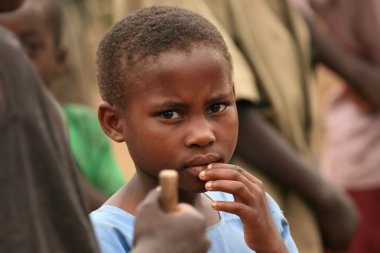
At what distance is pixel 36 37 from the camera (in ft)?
16.0

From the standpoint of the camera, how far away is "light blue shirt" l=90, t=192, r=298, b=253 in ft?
9.58

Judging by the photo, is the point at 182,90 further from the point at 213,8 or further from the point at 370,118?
the point at 370,118

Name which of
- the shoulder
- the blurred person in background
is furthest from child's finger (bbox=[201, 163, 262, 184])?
the blurred person in background

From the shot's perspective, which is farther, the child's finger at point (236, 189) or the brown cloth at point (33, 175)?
the child's finger at point (236, 189)

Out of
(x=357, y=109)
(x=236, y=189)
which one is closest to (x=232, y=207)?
(x=236, y=189)

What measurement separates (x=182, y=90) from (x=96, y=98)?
567 centimetres

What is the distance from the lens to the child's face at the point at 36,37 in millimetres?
4742

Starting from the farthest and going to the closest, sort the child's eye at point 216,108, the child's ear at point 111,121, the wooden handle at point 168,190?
1. the child's ear at point 111,121
2. the child's eye at point 216,108
3. the wooden handle at point 168,190

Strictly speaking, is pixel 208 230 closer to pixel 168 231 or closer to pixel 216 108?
pixel 216 108

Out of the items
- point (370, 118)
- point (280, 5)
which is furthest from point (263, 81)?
point (370, 118)

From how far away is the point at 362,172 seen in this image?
6336 mm

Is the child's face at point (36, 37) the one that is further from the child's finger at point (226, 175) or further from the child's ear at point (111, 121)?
the child's finger at point (226, 175)

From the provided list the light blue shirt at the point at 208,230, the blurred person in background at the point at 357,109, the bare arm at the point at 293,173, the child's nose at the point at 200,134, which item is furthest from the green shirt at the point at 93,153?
the child's nose at the point at 200,134

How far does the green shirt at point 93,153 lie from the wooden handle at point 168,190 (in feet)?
8.95
